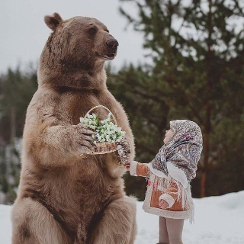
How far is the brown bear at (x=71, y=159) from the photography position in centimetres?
244

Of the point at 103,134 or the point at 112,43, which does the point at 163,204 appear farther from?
the point at 112,43

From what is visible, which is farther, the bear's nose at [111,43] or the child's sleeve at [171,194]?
the child's sleeve at [171,194]

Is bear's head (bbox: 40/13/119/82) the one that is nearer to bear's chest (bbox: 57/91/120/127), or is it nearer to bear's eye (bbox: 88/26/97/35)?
bear's eye (bbox: 88/26/97/35)

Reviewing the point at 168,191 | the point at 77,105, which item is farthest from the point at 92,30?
the point at 168,191

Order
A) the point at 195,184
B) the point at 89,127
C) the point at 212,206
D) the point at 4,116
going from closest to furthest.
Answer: the point at 89,127 < the point at 212,206 < the point at 195,184 < the point at 4,116

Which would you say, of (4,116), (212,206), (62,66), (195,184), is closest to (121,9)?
(195,184)

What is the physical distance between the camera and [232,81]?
853cm

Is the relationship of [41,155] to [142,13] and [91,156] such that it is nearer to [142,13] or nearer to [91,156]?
[91,156]

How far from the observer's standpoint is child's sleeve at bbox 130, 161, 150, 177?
9.62 ft

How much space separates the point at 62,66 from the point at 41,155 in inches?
26.1

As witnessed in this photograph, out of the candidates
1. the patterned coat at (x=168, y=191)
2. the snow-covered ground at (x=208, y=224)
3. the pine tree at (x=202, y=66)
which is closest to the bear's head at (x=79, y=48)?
the patterned coat at (x=168, y=191)

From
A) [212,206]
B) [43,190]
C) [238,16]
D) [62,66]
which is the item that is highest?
[238,16]

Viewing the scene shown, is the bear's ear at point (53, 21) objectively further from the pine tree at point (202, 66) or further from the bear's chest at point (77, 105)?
the pine tree at point (202, 66)

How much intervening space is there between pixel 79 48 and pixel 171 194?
1255 mm
